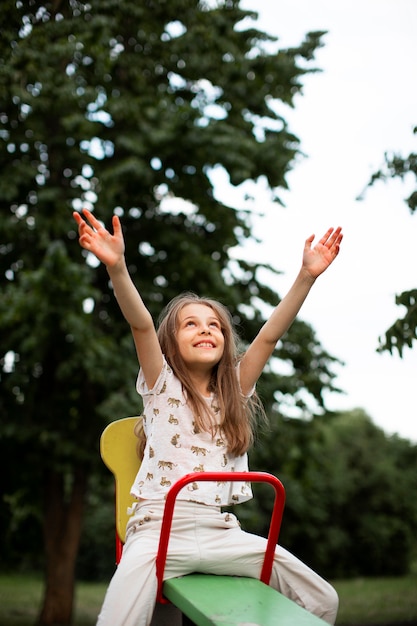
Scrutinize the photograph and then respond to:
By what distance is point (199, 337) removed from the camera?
3.14 meters

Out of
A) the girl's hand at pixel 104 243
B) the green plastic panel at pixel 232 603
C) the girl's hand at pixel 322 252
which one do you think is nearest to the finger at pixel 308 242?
the girl's hand at pixel 322 252

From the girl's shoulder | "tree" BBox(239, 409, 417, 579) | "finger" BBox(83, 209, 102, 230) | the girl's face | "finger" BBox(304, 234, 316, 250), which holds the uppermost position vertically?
"finger" BBox(304, 234, 316, 250)

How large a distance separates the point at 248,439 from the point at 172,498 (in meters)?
0.61

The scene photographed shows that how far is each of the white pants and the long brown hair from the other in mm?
318

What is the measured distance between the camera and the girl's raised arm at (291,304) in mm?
3109

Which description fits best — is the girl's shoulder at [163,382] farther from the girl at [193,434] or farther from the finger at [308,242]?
the finger at [308,242]

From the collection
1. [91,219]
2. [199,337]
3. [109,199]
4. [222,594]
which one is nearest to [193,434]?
[199,337]

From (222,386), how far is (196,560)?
0.78 meters

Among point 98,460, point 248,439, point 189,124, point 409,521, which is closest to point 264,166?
point 189,124

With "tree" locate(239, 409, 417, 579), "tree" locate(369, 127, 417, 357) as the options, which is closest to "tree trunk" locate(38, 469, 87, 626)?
"tree" locate(369, 127, 417, 357)

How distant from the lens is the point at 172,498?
254 cm

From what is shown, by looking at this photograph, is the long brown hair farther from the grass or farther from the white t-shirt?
the grass

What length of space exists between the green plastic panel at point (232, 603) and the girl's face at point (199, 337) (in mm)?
871

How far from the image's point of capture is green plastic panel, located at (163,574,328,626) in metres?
2.25
